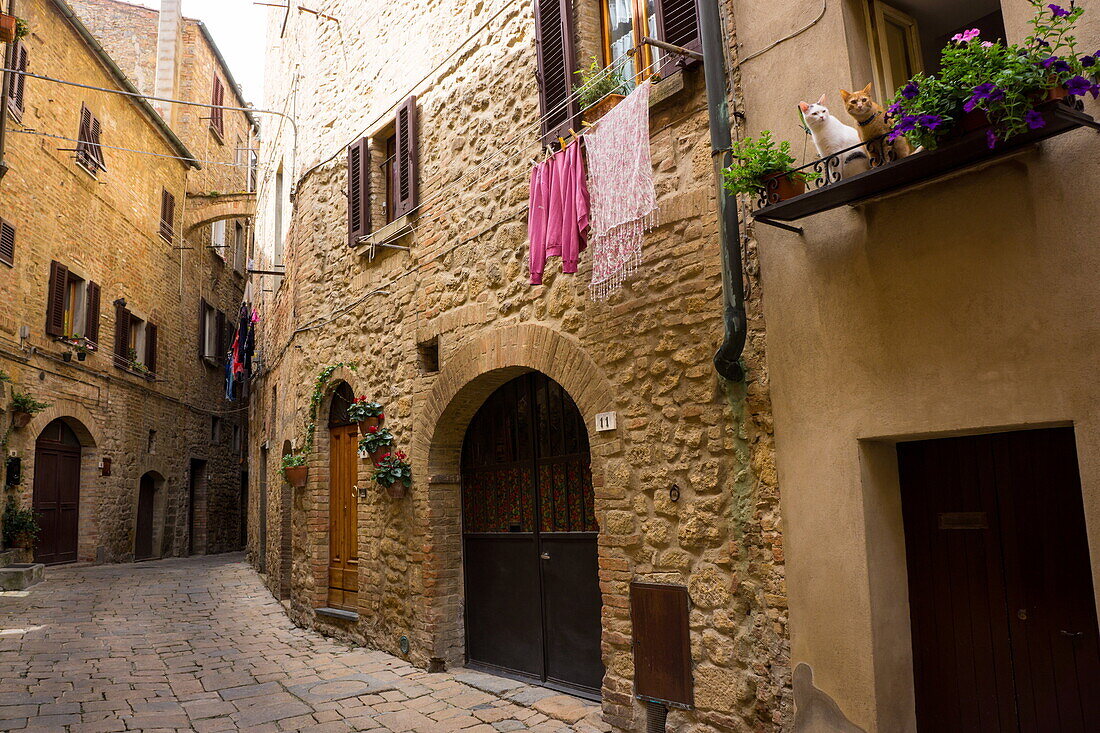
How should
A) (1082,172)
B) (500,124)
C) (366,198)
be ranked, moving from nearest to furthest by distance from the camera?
(1082,172), (500,124), (366,198)

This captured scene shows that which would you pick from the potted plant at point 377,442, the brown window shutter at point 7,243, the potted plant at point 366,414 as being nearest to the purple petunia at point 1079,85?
the potted plant at point 377,442

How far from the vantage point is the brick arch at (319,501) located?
8594 mm

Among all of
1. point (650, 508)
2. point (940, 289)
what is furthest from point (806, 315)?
point (650, 508)

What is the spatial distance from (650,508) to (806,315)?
5.20ft

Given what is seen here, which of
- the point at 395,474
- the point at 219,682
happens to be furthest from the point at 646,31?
the point at 219,682

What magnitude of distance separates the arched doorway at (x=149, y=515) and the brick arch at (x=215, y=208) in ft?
19.6

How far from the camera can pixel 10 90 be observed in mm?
11188

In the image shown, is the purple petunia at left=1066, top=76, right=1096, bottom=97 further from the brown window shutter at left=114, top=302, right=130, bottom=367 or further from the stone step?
the brown window shutter at left=114, top=302, right=130, bottom=367

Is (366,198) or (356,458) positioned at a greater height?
(366,198)

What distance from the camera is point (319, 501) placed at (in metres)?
8.78

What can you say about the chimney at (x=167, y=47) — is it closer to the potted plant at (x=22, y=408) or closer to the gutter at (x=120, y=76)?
the gutter at (x=120, y=76)

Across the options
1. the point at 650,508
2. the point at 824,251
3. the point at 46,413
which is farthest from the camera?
the point at 46,413

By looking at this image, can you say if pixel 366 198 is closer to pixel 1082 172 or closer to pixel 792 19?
pixel 792 19

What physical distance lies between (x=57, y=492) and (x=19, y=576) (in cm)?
337
